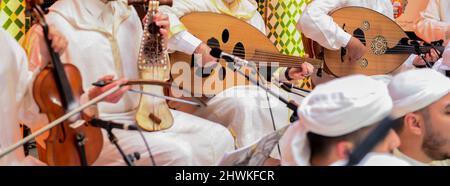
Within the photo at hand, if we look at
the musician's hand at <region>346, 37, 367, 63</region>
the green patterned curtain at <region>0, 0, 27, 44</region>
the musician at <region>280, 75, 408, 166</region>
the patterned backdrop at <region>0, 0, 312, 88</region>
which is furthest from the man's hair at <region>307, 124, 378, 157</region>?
the patterned backdrop at <region>0, 0, 312, 88</region>

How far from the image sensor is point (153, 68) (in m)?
1.76

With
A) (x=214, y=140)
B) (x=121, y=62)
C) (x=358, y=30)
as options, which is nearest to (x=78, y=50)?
(x=121, y=62)

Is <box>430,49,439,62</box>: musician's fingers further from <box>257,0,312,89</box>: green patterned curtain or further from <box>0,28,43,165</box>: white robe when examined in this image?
<box>0,28,43,165</box>: white robe

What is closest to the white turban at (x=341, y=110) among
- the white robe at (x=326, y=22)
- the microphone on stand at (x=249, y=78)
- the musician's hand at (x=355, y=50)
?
the microphone on stand at (x=249, y=78)

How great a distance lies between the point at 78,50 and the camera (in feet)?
5.46

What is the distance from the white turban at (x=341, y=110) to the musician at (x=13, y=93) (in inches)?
25.4

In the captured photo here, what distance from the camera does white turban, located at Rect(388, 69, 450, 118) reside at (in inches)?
60.8

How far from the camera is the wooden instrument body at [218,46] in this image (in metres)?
2.15

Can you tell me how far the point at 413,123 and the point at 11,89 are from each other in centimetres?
104

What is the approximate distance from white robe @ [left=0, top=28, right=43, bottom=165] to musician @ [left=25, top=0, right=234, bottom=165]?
6 cm

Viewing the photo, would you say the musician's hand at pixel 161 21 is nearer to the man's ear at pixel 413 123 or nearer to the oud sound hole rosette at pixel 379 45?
the man's ear at pixel 413 123

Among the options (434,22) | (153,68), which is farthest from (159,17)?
(434,22)

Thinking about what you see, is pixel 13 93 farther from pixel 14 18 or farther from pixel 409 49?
pixel 409 49
